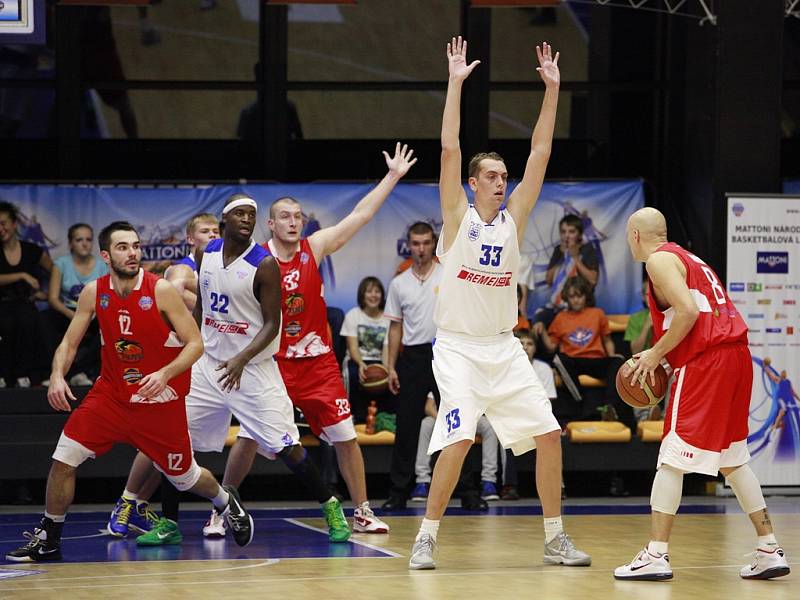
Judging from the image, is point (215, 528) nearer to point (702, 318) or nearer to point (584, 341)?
point (702, 318)

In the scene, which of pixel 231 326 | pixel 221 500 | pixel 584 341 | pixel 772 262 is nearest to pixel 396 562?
pixel 221 500

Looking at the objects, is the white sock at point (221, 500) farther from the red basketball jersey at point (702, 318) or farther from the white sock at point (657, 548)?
the red basketball jersey at point (702, 318)

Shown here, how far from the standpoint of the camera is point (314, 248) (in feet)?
28.5

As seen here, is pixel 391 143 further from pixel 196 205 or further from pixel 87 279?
pixel 87 279

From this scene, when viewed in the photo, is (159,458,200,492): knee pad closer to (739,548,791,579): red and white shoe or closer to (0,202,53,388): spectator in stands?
(739,548,791,579): red and white shoe

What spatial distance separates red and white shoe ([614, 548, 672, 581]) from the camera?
6.58 meters

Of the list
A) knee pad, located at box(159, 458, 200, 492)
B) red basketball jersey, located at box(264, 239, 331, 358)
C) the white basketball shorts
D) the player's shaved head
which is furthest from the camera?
red basketball jersey, located at box(264, 239, 331, 358)

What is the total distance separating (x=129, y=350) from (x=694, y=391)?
3021mm

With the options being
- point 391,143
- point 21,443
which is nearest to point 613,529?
point 21,443

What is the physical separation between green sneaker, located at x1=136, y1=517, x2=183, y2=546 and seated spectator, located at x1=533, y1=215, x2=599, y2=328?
16.1ft

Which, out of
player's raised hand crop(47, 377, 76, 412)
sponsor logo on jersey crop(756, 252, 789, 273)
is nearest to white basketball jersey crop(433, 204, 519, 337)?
player's raised hand crop(47, 377, 76, 412)

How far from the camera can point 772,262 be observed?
1138 cm

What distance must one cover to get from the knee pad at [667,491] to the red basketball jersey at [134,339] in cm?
259

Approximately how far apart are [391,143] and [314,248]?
194 inches
